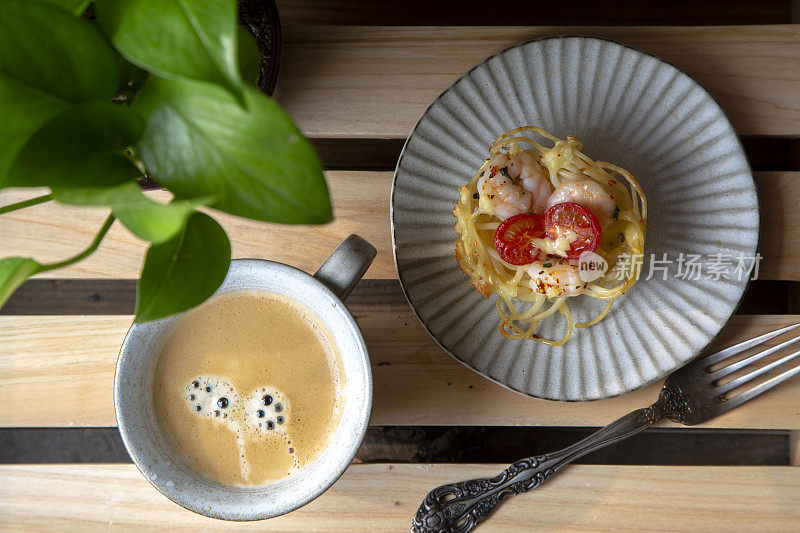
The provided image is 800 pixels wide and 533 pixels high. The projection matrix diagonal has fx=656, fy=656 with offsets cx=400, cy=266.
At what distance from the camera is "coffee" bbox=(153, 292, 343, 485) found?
0.72 meters

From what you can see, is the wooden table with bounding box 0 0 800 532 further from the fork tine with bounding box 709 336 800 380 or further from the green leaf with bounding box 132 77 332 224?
the green leaf with bounding box 132 77 332 224

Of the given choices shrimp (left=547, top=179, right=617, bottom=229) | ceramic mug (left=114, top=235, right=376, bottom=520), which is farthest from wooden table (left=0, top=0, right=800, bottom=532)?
shrimp (left=547, top=179, right=617, bottom=229)

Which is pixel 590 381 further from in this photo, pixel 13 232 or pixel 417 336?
pixel 13 232

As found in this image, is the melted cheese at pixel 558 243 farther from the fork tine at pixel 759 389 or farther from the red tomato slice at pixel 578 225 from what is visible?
the fork tine at pixel 759 389

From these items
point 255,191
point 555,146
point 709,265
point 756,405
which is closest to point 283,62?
point 555,146

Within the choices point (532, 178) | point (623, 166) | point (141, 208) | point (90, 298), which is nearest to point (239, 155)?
point (141, 208)

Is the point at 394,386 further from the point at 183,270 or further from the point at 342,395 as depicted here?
the point at 183,270

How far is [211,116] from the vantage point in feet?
1.28

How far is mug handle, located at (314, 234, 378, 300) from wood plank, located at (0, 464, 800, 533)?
0.84ft

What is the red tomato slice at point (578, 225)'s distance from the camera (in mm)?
653

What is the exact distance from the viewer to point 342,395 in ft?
2.34

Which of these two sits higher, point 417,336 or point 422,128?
point 422,128

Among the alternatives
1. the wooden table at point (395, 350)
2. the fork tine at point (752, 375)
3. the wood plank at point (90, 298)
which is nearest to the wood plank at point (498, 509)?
the wooden table at point (395, 350)

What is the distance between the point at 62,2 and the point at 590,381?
613mm
